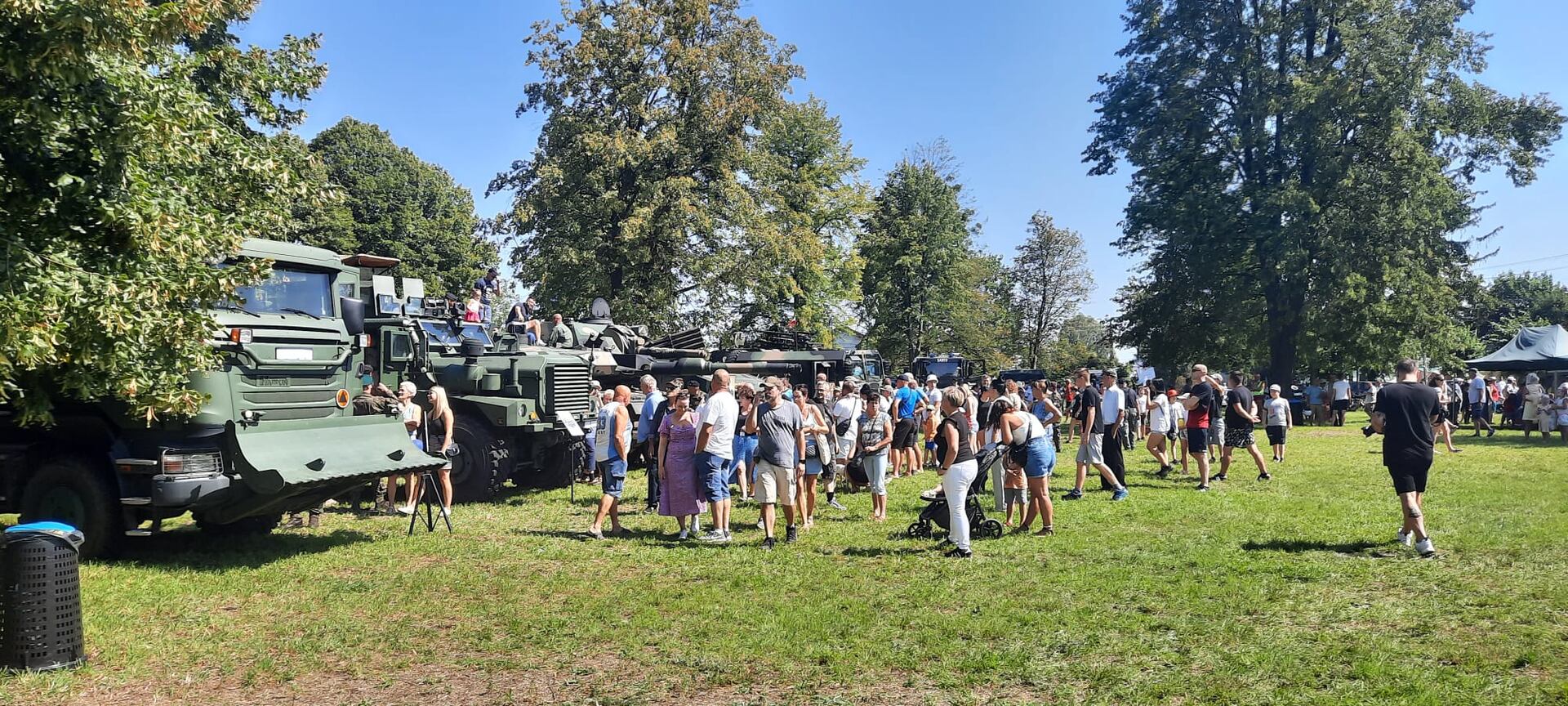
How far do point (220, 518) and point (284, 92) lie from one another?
4820 mm

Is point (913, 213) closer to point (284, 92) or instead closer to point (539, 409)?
point (539, 409)

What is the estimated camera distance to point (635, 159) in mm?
26734

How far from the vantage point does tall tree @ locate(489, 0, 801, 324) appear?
88.2 feet

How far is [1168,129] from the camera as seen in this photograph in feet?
104

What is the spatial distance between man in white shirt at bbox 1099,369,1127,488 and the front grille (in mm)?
7211

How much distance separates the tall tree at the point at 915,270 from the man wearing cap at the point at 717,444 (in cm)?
3254

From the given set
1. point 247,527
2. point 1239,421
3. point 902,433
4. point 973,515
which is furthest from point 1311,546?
point 247,527

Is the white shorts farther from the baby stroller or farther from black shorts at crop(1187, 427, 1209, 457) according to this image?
black shorts at crop(1187, 427, 1209, 457)

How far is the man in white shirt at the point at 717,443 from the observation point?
9266 millimetres

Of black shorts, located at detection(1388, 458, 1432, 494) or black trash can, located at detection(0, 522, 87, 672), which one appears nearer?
black trash can, located at detection(0, 522, 87, 672)

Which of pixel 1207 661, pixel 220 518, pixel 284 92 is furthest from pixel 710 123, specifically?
pixel 1207 661

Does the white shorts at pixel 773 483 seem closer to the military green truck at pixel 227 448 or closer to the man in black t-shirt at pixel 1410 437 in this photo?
the military green truck at pixel 227 448

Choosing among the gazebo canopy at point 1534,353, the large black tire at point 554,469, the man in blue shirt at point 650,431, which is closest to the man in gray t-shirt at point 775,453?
the man in blue shirt at point 650,431

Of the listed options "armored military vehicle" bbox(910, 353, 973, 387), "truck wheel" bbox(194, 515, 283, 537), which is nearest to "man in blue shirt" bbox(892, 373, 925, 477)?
"truck wheel" bbox(194, 515, 283, 537)
